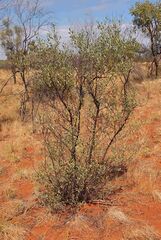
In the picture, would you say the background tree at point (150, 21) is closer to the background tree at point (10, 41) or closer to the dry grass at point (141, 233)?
the background tree at point (10, 41)

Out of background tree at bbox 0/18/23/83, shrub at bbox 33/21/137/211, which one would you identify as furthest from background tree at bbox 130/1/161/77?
shrub at bbox 33/21/137/211

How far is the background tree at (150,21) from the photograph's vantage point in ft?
94.0

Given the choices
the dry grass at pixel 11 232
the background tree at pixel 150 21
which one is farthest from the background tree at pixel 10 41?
the dry grass at pixel 11 232

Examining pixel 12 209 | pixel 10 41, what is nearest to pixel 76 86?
pixel 12 209

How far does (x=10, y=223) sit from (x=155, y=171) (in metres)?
3.67

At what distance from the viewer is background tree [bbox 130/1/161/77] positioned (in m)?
28.6

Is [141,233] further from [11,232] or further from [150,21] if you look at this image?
[150,21]

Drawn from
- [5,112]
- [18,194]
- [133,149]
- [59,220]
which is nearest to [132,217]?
[59,220]

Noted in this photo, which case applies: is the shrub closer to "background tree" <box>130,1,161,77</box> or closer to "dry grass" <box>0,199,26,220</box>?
"dry grass" <box>0,199,26,220</box>

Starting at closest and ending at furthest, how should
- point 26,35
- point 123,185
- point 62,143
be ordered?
point 62,143, point 123,185, point 26,35

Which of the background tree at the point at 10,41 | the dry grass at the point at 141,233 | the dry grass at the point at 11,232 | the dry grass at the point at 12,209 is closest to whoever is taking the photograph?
the dry grass at the point at 141,233

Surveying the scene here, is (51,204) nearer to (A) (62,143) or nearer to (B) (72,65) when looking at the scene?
(A) (62,143)

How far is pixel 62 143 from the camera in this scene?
873 cm

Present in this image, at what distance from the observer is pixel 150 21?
29.1m
